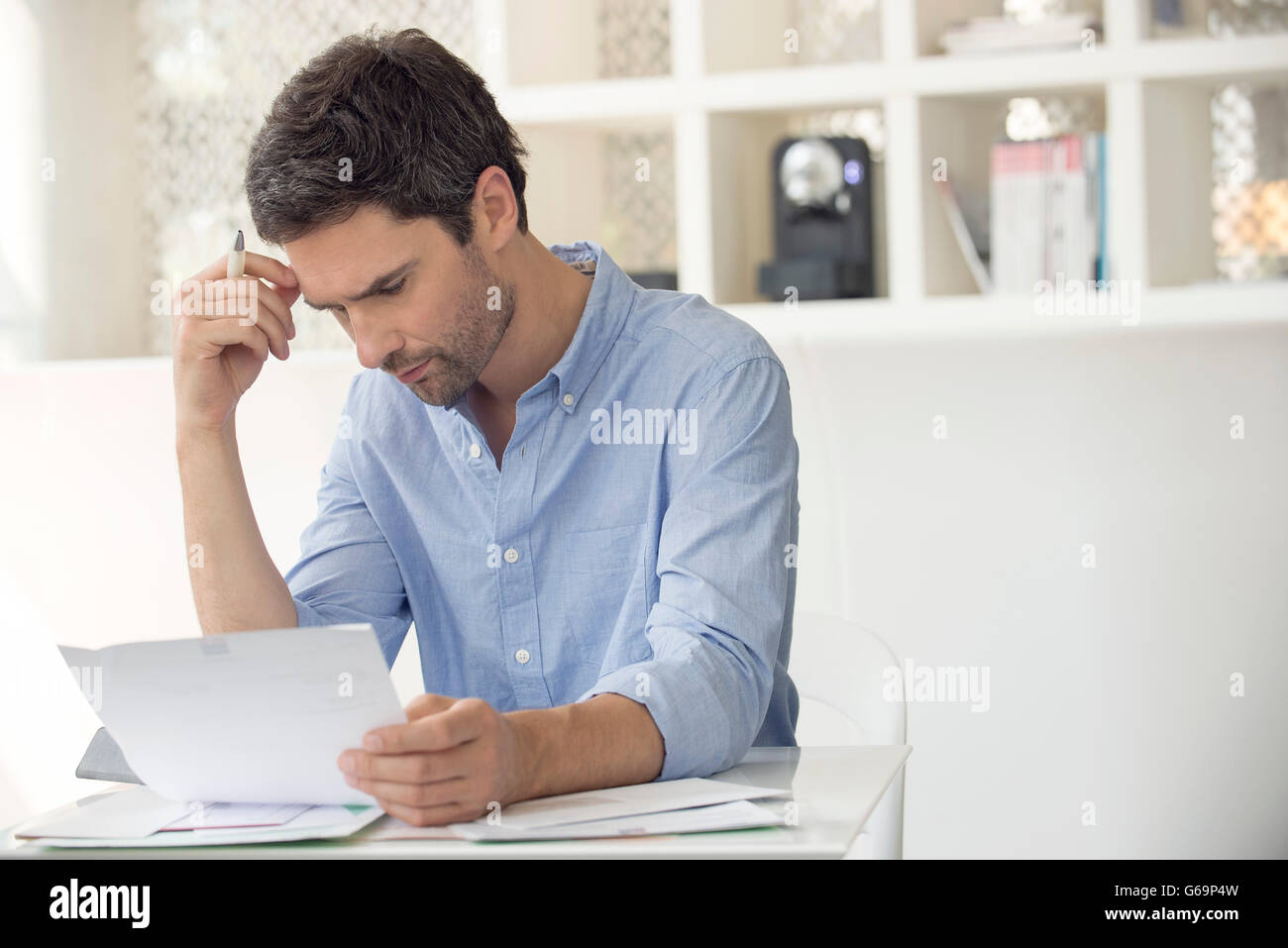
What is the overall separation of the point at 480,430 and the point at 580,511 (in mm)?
146

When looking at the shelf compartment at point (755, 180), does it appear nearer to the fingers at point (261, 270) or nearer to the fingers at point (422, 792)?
the fingers at point (261, 270)

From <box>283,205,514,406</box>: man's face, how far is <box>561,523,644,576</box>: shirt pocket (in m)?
0.19

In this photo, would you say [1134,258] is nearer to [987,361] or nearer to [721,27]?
[987,361]

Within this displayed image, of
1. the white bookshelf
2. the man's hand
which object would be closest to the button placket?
the man's hand

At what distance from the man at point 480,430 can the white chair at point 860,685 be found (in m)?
0.14

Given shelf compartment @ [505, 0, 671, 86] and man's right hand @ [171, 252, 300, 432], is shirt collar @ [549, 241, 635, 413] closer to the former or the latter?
man's right hand @ [171, 252, 300, 432]

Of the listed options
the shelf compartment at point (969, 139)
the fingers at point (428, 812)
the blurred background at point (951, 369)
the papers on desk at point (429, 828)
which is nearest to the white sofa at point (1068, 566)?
the blurred background at point (951, 369)

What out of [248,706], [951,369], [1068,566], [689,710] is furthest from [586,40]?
[248,706]

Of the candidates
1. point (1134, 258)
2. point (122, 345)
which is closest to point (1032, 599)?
point (1134, 258)

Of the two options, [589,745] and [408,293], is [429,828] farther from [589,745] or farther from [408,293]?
[408,293]

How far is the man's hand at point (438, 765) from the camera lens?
896 millimetres

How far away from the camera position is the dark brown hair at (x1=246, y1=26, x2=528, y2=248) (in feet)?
4.18

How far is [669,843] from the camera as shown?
843 mm
